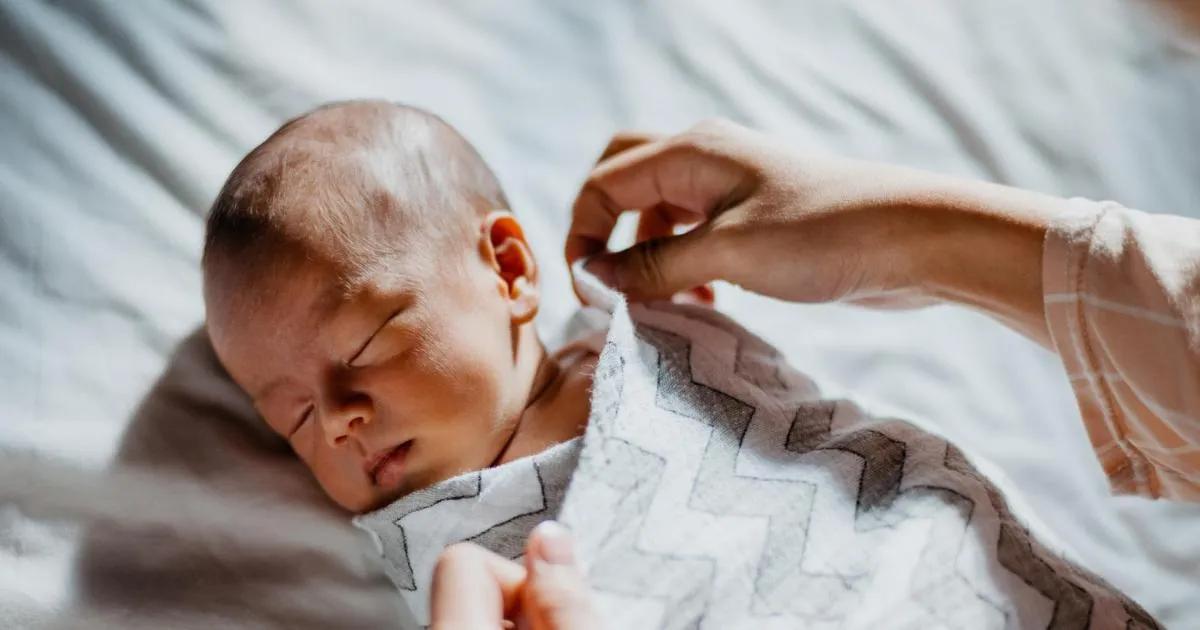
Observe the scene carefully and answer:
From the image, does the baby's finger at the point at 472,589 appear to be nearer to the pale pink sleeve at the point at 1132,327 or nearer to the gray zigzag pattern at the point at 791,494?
the gray zigzag pattern at the point at 791,494

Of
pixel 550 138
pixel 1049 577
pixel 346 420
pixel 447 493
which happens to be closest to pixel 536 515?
pixel 447 493

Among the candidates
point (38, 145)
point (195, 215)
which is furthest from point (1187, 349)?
point (38, 145)

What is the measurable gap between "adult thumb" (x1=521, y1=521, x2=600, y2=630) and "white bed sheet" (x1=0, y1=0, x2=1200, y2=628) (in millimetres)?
450

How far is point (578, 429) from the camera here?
43.7 inches

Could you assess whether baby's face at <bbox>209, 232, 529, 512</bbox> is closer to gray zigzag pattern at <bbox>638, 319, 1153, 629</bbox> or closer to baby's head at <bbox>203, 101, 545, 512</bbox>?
baby's head at <bbox>203, 101, 545, 512</bbox>

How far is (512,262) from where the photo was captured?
1.18m

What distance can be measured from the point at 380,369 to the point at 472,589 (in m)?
0.34

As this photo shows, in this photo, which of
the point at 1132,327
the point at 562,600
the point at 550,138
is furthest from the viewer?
the point at 550,138

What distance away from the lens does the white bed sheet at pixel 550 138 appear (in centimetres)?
117

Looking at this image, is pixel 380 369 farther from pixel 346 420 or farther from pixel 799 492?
pixel 799 492

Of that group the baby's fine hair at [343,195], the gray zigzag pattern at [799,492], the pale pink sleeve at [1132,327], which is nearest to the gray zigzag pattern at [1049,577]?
the gray zigzag pattern at [799,492]

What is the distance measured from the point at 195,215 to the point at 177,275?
78 millimetres

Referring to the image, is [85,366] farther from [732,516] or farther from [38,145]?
[732,516]

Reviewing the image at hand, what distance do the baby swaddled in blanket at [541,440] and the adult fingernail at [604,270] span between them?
7cm
